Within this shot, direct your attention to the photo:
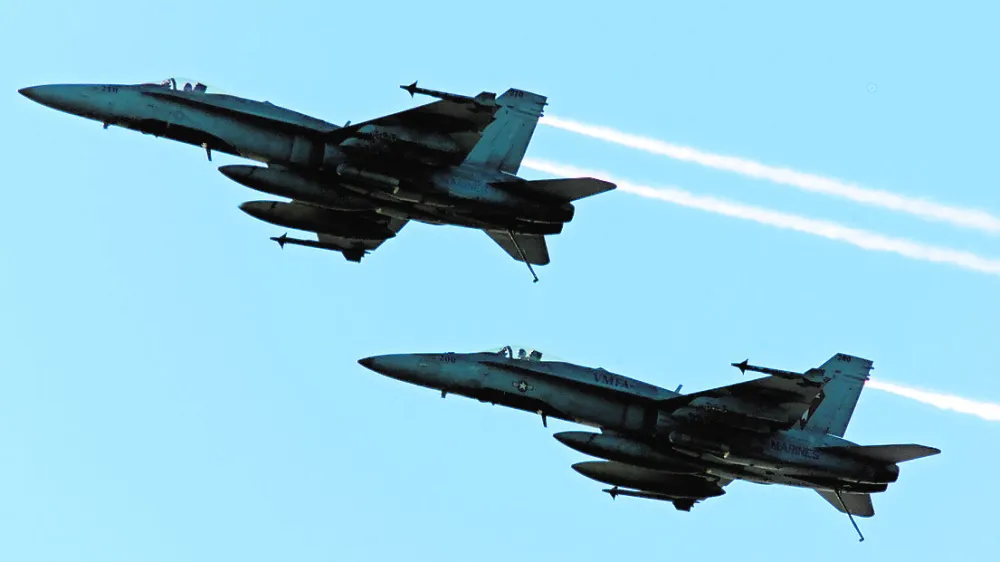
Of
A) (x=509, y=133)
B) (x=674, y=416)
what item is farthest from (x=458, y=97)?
(x=674, y=416)

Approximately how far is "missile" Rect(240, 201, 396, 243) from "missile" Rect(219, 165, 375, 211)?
1882 millimetres

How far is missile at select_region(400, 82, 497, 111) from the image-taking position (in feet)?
153

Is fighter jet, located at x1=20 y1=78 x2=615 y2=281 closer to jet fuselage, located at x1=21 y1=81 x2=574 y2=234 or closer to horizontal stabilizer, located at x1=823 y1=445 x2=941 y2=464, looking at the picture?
jet fuselage, located at x1=21 y1=81 x2=574 y2=234

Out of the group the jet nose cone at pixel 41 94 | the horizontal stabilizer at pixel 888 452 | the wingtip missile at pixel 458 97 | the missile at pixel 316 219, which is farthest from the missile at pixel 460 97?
the horizontal stabilizer at pixel 888 452

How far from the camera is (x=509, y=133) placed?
51219mm

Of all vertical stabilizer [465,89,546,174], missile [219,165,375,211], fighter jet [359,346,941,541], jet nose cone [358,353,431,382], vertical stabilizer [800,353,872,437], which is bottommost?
jet nose cone [358,353,431,382]

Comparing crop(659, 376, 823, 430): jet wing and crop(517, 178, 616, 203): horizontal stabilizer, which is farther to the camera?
crop(517, 178, 616, 203): horizontal stabilizer

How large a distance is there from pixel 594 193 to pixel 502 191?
219 cm

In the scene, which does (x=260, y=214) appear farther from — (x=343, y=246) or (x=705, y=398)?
(x=705, y=398)

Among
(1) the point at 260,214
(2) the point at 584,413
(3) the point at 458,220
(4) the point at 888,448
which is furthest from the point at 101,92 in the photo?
(4) the point at 888,448

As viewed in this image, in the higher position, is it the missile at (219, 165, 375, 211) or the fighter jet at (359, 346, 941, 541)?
the missile at (219, 165, 375, 211)

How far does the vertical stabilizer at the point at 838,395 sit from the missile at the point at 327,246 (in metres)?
12.3

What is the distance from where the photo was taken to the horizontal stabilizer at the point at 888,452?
46.8 m

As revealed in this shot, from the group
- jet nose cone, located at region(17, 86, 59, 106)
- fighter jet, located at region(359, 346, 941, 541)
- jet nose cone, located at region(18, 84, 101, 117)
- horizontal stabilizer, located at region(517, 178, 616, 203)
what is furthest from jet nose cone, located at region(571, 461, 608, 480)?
jet nose cone, located at region(17, 86, 59, 106)
